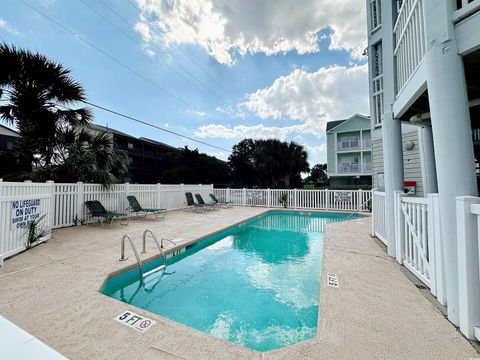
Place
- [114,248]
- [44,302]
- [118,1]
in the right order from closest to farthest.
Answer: [44,302], [114,248], [118,1]

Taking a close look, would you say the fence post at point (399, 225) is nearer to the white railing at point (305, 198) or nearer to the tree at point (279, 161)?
the white railing at point (305, 198)

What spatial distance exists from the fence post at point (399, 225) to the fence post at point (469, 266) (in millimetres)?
1819

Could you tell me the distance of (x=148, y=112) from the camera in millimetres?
15633

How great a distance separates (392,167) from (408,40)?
207cm

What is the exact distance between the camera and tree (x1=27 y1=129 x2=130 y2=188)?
7.11 meters


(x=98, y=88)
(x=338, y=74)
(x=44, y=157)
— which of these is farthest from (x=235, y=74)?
(x=44, y=157)

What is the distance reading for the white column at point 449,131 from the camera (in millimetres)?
2018

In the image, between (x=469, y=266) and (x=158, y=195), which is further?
(x=158, y=195)

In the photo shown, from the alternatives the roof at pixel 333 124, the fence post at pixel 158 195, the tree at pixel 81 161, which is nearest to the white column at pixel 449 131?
the tree at pixel 81 161

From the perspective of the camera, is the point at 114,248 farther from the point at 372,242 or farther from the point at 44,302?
the point at 372,242

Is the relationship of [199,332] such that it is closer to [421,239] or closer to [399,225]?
[421,239]

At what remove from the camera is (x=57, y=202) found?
6492 mm

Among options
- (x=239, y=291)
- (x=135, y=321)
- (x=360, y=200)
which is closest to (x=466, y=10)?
(x=239, y=291)

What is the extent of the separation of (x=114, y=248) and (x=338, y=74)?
13062mm
